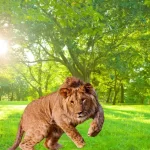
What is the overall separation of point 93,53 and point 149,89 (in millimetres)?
24397

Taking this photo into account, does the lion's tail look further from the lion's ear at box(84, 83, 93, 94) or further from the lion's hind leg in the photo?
the lion's ear at box(84, 83, 93, 94)

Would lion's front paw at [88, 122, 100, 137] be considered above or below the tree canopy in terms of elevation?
below

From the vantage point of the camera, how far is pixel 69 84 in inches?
54.7

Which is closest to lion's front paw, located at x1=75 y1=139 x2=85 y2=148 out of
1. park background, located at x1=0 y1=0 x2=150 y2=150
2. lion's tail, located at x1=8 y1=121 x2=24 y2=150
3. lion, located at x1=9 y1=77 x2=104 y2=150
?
lion, located at x1=9 y1=77 x2=104 y2=150

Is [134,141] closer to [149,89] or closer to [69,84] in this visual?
[69,84]

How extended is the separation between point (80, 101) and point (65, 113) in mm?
93

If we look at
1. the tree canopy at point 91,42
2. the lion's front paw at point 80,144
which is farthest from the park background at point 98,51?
the lion's front paw at point 80,144

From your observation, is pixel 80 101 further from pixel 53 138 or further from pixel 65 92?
pixel 53 138

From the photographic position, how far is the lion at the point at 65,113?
1.32 metres

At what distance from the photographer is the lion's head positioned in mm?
1292

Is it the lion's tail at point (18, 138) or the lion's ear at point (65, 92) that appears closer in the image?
the lion's ear at point (65, 92)

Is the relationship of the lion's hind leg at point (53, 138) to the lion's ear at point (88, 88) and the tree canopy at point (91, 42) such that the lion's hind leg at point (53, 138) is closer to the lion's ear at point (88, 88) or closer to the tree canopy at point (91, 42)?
the lion's ear at point (88, 88)

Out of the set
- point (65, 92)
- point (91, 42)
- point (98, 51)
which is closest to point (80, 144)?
point (65, 92)

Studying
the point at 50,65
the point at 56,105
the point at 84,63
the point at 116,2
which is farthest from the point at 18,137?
the point at 50,65
